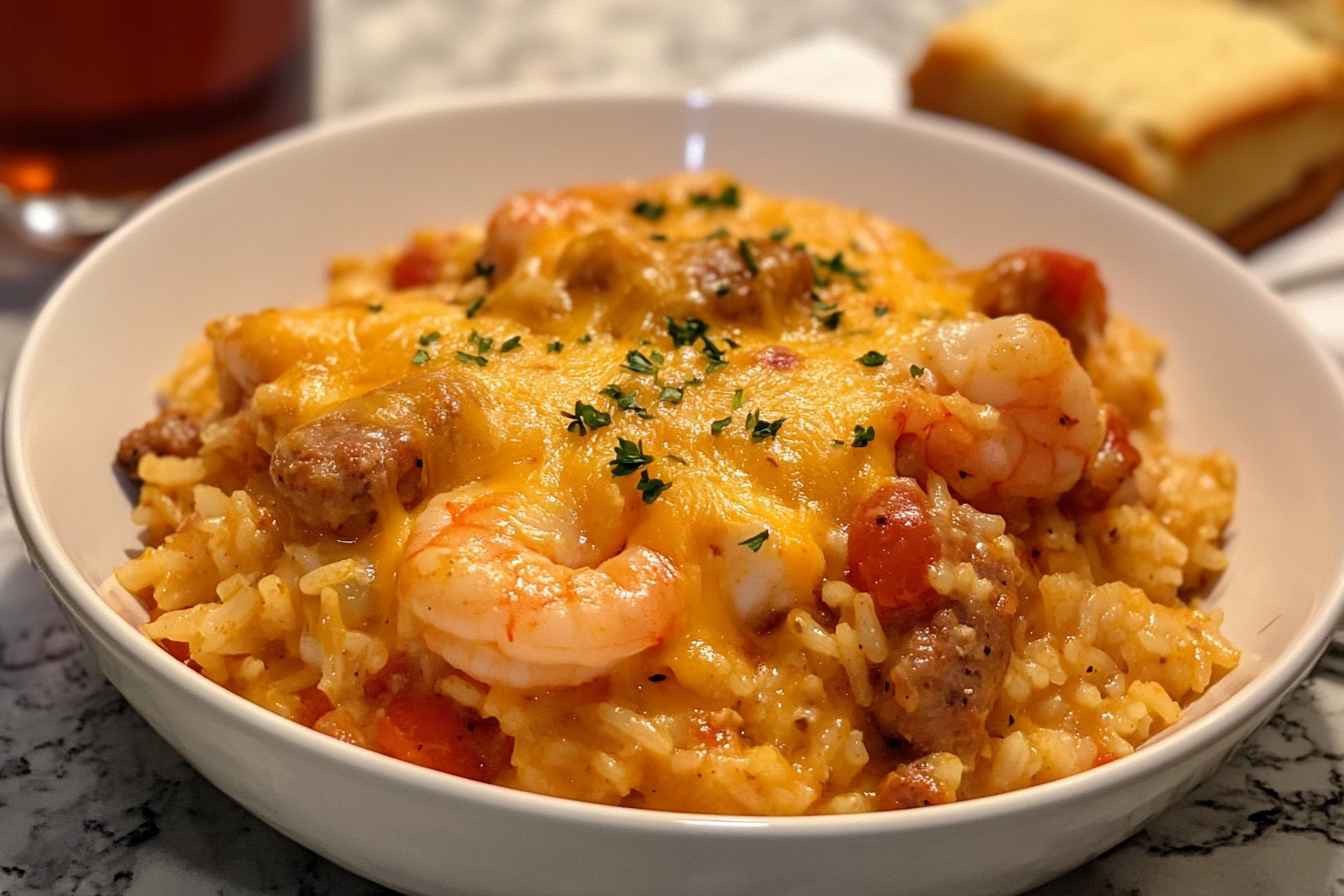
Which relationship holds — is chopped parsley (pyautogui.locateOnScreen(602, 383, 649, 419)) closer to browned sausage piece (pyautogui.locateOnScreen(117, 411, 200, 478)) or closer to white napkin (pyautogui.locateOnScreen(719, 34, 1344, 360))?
browned sausage piece (pyautogui.locateOnScreen(117, 411, 200, 478))

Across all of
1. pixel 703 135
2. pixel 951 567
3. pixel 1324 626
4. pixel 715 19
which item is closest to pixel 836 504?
pixel 951 567

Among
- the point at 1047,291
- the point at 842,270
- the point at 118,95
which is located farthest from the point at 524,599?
the point at 118,95

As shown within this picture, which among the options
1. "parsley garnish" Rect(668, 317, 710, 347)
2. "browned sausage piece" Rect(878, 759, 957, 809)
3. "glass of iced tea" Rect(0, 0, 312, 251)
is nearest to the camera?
"browned sausage piece" Rect(878, 759, 957, 809)

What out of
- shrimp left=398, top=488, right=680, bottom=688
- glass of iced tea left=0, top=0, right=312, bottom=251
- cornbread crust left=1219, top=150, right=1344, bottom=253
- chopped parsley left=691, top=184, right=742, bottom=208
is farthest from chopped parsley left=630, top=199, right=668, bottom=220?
cornbread crust left=1219, top=150, right=1344, bottom=253

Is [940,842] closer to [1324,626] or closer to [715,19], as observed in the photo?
[1324,626]

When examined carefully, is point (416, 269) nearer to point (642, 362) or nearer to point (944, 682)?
point (642, 362)
